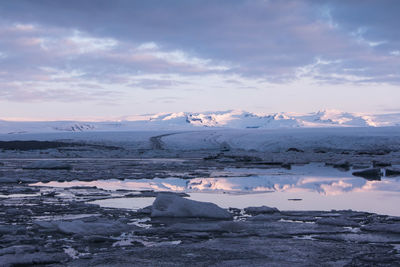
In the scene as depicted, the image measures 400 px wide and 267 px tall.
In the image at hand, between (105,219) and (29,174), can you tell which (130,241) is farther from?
(29,174)

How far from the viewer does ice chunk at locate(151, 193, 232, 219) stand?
782 cm

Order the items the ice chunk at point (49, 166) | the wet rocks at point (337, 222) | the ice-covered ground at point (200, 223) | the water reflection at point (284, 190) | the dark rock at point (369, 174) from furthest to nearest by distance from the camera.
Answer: the ice chunk at point (49, 166) < the dark rock at point (369, 174) < the water reflection at point (284, 190) < the wet rocks at point (337, 222) < the ice-covered ground at point (200, 223)

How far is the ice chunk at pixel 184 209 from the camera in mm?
7820

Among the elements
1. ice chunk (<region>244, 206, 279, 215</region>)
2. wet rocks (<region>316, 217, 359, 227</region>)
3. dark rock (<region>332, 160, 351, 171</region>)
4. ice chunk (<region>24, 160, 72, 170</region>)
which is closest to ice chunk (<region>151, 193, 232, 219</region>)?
ice chunk (<region>244, 206, 279, 215</region>)

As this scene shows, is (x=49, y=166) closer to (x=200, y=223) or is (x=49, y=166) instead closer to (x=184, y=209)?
(x=184, y=209)

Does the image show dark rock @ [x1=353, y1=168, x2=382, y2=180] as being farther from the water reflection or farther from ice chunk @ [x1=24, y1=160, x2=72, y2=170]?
ice chunk @ [x1=24, y1=160, x2=72, y2=170]

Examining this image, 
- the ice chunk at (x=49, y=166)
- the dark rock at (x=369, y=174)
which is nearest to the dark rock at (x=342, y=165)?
the dark rock at (x=369, y=174)

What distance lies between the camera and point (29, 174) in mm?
15750

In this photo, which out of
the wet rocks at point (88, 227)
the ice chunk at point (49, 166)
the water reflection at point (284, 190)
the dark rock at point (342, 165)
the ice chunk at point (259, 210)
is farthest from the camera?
the dark rock at point (342, 165)

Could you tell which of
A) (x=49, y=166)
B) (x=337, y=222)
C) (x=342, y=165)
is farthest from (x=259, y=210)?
(x=342, y=165)

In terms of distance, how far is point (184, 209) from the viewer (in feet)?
26.1

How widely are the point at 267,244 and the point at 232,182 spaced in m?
7.81

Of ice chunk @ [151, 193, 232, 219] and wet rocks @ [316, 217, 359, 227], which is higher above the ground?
ice chunk @ [151, 193, 232, 219]

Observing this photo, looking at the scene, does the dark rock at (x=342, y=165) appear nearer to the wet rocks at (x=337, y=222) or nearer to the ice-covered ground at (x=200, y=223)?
the ice-covered ground at (x=200, y=223)
